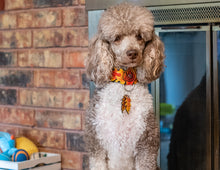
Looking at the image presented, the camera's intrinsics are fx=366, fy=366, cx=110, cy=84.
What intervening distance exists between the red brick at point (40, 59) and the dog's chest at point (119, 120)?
820 millimetres

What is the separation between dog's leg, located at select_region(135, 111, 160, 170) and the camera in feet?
4.83

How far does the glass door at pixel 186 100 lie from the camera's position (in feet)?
6.37

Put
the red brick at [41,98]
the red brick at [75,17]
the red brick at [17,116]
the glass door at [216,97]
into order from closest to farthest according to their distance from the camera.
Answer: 1. the glass door at [216,97]
2. the red brick at [75,17]
3. the red brick at [41,98]
4. the red brick at [17,116]

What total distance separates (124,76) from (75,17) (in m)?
0.80

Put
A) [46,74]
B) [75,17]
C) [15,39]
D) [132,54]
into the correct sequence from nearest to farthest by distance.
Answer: [132,54], [75,17], [46,74], [15,39]

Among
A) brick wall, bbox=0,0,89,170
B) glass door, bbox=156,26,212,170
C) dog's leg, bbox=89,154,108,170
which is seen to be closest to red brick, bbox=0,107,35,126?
brick wall, bbox=0,0,89,170

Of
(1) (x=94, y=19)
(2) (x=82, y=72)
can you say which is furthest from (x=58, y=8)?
(2) (x=82, y=72)

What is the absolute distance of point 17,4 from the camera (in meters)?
2.34

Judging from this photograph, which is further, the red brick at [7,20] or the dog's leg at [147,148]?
the red brick at [7,20]

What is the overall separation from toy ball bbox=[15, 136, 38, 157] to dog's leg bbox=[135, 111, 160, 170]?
2.90 feet

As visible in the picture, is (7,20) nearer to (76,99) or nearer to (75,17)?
(75,17)

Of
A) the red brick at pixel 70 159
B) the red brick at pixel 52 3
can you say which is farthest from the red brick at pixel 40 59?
the red brick at pixel 70 159

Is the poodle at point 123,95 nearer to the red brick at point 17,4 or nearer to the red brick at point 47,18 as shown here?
the red brick at point 47,18

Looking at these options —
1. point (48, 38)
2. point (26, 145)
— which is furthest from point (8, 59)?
point (26, 145)
